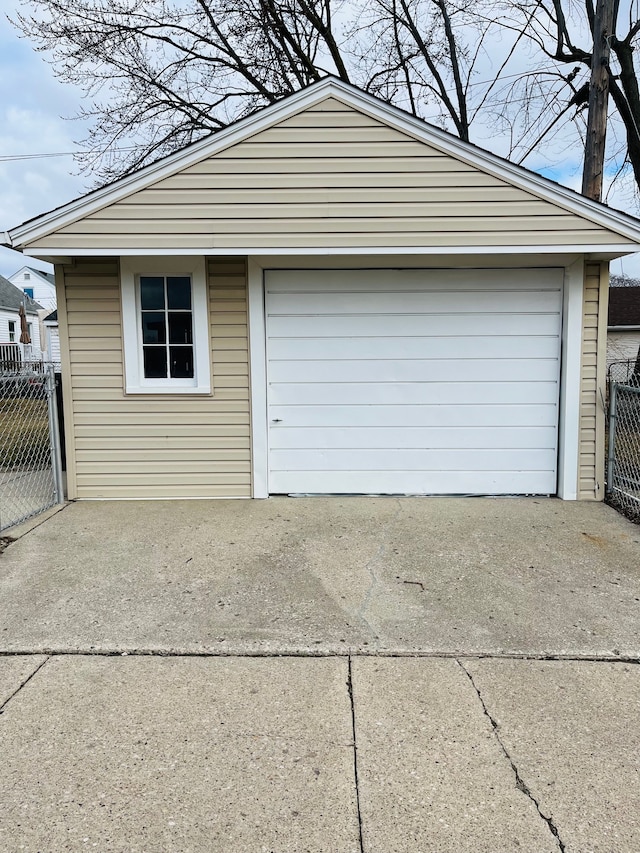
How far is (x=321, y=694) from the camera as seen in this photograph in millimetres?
2715

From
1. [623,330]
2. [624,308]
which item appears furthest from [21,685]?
[624,308]

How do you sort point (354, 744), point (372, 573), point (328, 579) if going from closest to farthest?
1. point (354, 744)
2. point (328, 579)
3. point (372, 573)

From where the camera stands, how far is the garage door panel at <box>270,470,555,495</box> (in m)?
6.20

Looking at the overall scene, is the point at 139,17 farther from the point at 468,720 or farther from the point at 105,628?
the point at 468,720

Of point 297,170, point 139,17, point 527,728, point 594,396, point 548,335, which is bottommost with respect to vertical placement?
point 527,728

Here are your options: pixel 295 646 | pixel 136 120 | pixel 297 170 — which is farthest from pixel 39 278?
pixel 295 646

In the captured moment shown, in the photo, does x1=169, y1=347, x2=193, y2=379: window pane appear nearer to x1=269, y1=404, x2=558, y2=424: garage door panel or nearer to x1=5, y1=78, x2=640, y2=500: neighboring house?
x1=5, y1=78, x2=640, y2=500: neighboring house

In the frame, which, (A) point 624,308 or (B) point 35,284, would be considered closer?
(A) point 624,308

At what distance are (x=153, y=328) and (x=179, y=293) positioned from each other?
0.45 metres

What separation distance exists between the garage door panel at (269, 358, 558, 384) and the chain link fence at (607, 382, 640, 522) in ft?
2.64

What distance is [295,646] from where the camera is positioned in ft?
10.3

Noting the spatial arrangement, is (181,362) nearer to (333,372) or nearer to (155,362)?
(155,362)

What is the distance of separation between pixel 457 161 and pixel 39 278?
4872 centimetres

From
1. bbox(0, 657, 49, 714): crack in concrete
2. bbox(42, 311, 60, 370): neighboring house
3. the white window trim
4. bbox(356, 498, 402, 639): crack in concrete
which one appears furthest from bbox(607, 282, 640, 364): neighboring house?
bbox(42, 311, 60, 370): neighboring house
